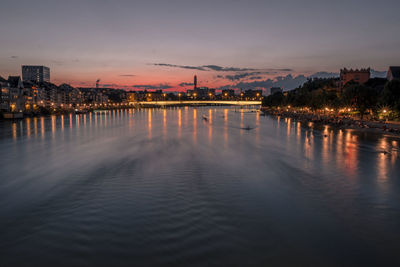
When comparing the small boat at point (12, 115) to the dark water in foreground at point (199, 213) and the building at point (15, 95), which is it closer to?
the building at point (15, 95)

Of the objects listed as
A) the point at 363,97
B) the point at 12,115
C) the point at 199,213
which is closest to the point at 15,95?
the point at 12,115

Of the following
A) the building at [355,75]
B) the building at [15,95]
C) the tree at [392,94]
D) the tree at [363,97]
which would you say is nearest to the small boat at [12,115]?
the building at [15,95]

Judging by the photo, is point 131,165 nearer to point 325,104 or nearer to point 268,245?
point 268,245

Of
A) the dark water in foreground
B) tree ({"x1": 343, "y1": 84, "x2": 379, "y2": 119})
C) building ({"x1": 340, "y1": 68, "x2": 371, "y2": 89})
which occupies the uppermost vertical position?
building ({"x1": 340, "y1": 68, "x2": 371, "y2": 89})

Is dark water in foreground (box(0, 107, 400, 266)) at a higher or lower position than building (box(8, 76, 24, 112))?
lower

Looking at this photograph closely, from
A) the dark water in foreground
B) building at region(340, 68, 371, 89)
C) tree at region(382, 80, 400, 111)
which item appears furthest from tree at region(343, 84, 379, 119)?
building at region(340, 68, 371, 89)

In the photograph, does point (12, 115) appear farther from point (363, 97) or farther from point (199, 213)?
point (363, 97)

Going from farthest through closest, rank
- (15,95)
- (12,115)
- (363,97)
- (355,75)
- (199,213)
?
(355,75)
(15,95)
(12,115)
(363,97)
(199,213)

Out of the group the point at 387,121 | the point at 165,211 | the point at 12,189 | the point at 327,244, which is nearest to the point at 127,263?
the point at 165,211

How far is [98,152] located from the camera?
3053 centimetres

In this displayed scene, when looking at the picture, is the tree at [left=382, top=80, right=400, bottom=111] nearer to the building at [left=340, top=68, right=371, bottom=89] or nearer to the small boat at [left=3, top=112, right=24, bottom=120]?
the building at [left=340, top=68, right=371, bottom=89]

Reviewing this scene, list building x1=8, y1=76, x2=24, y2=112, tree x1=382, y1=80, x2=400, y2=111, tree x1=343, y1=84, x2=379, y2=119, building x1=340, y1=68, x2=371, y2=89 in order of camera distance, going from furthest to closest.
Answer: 1. building x1=340, y1=68, x2=371, y2=89
2. building x1=8, y1=76, x2=24, y2=112
3. tree x1=343, y1=84, x2=379, y2=119
4. tree x1=382, y1=80, x2=400, y2=111

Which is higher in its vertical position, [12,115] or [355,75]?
[355,75]

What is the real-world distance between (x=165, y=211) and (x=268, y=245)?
16.1ft
